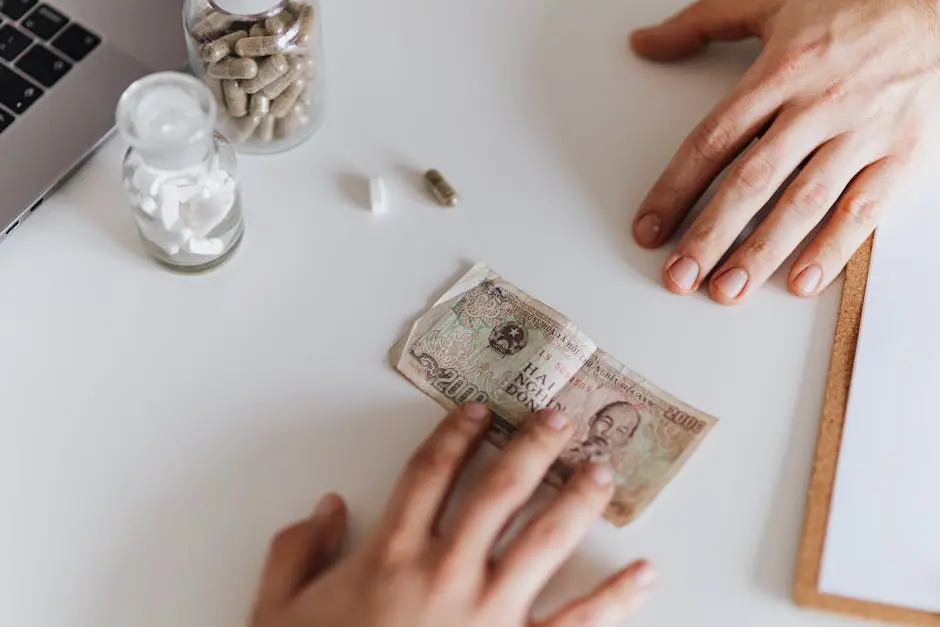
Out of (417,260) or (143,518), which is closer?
(143,518)

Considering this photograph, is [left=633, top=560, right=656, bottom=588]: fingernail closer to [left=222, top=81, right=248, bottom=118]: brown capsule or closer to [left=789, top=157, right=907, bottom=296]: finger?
[left=789, top=157, right=907, bottom=296]: finger

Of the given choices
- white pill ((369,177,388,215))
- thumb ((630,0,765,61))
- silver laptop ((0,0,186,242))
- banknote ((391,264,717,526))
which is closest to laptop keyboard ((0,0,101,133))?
silver laptop ((0,0,186,242))

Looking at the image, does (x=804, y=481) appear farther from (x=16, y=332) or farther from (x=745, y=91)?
(x=16, y=332)

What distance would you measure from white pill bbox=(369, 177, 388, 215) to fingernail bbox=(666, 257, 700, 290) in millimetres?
248

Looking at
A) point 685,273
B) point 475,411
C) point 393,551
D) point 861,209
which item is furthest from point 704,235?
point 393,551

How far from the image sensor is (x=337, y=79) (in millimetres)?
887

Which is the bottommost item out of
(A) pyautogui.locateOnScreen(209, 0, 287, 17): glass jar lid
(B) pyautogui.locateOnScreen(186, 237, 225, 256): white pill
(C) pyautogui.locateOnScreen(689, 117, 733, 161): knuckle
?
(B) pyautogui.locateOnScreen(186, 237, 225, 256): white pill

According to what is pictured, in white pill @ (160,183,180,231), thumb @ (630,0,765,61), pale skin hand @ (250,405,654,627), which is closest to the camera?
pale skin hand @ (250,405,654,627)

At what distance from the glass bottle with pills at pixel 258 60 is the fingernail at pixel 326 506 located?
0.33 m

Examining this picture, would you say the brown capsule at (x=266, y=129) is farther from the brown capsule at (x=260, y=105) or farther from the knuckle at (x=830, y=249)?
the knuckle at (x=830, y=249)

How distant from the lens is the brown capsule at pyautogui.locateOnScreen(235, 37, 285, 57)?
0.75m

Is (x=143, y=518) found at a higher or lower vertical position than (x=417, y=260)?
lower

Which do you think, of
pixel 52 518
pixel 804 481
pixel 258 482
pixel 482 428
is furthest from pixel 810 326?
pixel 52 518

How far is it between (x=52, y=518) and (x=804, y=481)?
1.79ft
